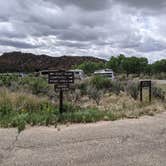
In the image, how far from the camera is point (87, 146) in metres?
7.37

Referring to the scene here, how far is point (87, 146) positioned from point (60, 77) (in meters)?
4.71

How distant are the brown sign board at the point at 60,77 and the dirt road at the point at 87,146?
2.47m

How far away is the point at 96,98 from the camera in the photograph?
17.2 meters

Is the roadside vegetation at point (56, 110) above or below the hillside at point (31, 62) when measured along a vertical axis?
below

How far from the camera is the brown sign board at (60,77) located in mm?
11648

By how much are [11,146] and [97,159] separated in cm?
201

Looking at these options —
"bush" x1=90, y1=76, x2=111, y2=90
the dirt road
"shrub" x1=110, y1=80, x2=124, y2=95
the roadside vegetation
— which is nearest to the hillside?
"bush" x1=90, y1=76, x2=111, y2=90

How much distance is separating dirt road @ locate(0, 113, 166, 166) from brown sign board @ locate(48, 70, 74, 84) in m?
2.47

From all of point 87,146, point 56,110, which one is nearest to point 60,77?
point 56,110

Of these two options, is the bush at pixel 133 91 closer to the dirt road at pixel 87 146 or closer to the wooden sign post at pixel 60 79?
the wooden sign post at pixel 60 79

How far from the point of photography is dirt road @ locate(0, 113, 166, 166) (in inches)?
253

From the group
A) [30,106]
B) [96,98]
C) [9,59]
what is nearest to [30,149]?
[30,106]

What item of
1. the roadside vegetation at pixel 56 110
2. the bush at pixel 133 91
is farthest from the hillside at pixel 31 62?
the roadside vegetation at pixel 56 110

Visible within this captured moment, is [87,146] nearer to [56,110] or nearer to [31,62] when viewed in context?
[56,110]
